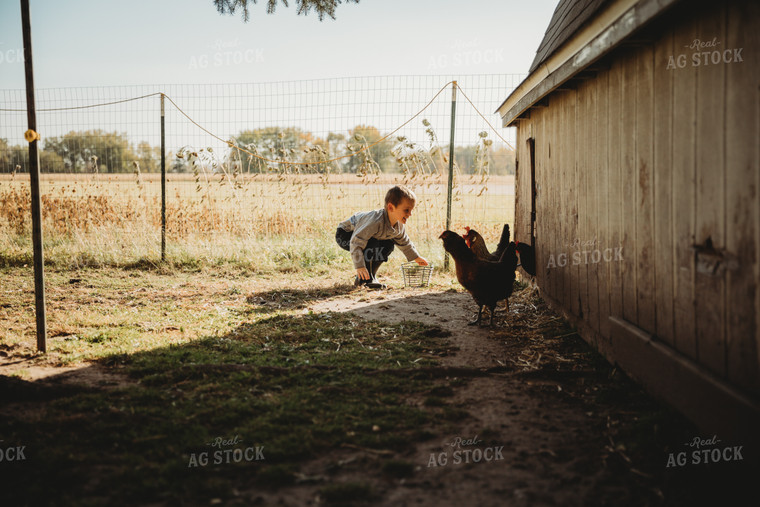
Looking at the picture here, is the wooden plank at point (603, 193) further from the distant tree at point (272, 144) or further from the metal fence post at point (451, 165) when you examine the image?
the distant tree at point (272, 144)

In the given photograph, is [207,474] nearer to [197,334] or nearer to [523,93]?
[197,334]

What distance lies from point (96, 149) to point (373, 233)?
6686 mm

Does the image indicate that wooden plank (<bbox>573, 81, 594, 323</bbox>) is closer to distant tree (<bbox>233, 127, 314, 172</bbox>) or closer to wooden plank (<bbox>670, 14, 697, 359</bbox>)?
wooden plank (<bbox>670, 14, 697, 359</bbox>)

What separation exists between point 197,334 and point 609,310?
11.7 feet

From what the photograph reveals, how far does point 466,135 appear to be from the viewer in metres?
8.60

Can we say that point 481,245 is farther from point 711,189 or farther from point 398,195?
point 711,189

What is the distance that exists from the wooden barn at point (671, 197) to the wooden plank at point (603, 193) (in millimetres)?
16

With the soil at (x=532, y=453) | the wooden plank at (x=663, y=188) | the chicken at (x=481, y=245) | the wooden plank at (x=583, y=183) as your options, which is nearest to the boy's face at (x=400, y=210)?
the chicken at (x=481, y=245)

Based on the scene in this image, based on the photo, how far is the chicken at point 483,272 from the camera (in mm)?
4941

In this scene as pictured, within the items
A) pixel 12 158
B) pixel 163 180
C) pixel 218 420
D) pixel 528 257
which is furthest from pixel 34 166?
pixel 12 158

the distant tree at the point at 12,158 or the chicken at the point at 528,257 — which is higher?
the distant tree at the point at 12,158

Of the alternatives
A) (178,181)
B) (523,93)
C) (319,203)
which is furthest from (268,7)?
(178,181)

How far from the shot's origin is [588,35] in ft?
11.7

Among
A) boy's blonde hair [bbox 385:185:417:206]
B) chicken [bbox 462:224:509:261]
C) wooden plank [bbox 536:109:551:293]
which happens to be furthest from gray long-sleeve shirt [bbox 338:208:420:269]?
wooden plank [bbox 536:109:551:293]
